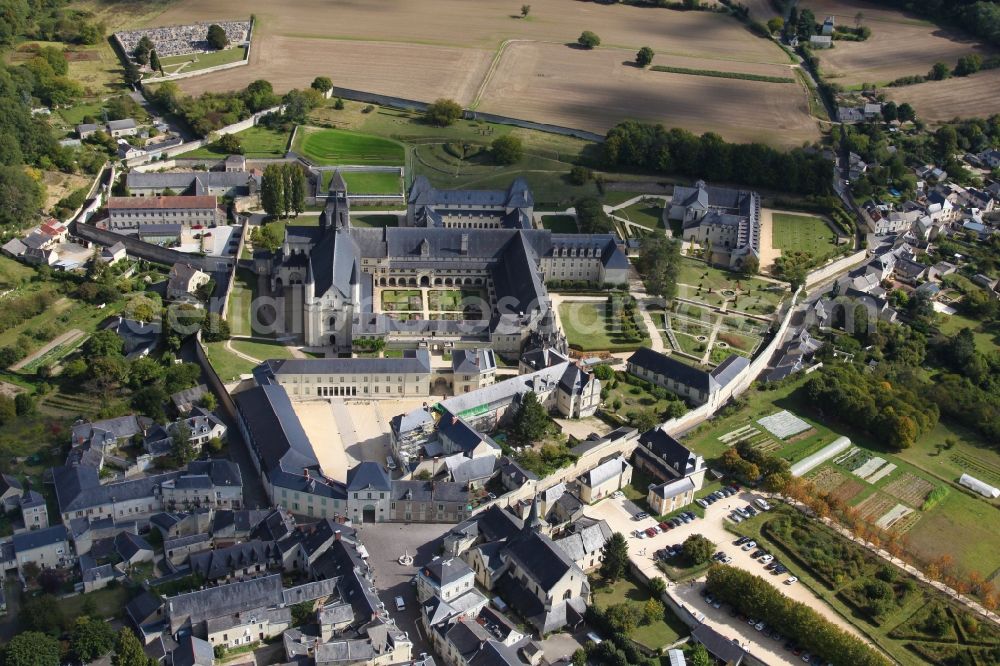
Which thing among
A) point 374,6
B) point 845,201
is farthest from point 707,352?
point 374,6

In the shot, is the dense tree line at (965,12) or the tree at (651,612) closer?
the tree at (651,612)

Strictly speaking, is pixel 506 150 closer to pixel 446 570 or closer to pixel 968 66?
pixel 446 570

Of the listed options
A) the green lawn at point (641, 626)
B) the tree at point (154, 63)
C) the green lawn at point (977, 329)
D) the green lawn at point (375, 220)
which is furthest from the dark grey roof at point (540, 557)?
the tree at point (154, 63)

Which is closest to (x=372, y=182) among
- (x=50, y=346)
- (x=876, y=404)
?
(x=50, y=346)

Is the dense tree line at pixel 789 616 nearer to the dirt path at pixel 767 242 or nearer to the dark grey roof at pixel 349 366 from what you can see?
the dark grey roof at pixel 349 366

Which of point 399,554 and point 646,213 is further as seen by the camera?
point 646,213

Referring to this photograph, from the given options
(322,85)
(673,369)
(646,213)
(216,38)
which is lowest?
(673,369)

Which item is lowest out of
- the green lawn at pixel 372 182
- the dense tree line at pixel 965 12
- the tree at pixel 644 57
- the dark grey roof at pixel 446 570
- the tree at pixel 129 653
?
the tree at pixel 129 653
